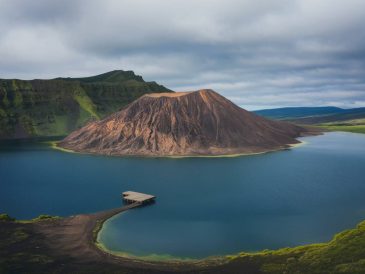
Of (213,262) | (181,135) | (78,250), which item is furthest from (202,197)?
(181,135)

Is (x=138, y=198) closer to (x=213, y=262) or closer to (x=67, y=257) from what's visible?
(x=67, y=257)

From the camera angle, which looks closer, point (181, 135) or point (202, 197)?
point (202, 197)

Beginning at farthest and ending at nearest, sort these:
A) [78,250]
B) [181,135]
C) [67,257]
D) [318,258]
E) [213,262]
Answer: [181,135] < [78,250] < [67,257] < [213,262] < [318,258]

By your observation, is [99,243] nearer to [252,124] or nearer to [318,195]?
[318,195]

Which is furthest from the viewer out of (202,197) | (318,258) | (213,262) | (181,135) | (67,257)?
(181,135)

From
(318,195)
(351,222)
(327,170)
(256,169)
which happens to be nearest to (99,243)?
(351,222)

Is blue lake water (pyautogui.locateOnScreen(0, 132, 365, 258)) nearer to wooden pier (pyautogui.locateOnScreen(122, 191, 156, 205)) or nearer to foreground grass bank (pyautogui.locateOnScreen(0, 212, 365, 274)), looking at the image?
wooden pier (pyautogui.locateOnScreen(122, 191, 156, 205))

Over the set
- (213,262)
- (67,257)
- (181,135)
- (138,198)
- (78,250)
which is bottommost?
(213,262)
